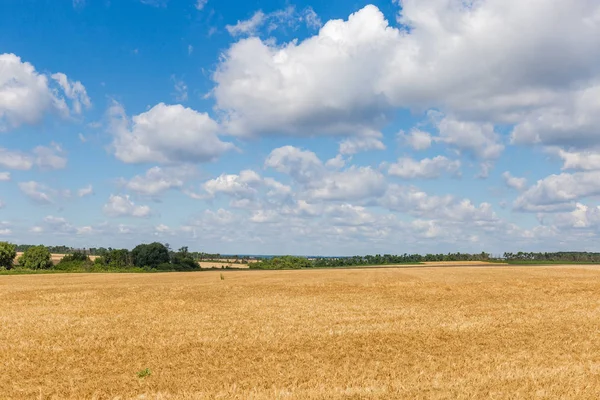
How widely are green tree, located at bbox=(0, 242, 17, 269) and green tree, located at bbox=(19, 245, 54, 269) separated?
2.58 meters

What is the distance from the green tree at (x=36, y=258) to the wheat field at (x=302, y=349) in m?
96.5

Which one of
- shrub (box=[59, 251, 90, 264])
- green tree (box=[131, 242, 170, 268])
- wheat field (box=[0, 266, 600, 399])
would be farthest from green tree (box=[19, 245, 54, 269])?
wheat field (box=[0, 266, 600, 399])

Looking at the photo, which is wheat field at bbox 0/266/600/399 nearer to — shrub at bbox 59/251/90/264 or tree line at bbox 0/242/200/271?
tree line at bbox 0/242/200/271

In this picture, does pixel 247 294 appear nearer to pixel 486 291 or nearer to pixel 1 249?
pixel 486 291

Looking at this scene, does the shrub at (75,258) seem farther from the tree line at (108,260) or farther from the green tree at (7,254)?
the green tree at (7,254)

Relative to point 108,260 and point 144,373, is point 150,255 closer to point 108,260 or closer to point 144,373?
point 108,260

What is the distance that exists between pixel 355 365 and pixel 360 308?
15.7 metres

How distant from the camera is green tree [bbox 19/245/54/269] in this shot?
120m

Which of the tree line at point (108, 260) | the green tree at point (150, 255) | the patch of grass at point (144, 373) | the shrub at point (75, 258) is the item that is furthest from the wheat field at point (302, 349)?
the green tree at point (150, 255)

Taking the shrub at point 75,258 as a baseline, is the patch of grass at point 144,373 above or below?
below

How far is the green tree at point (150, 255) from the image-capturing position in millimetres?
137000

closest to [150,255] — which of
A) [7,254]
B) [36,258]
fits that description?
[36,258]

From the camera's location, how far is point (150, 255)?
456 feet

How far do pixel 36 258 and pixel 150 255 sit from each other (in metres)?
30.7
